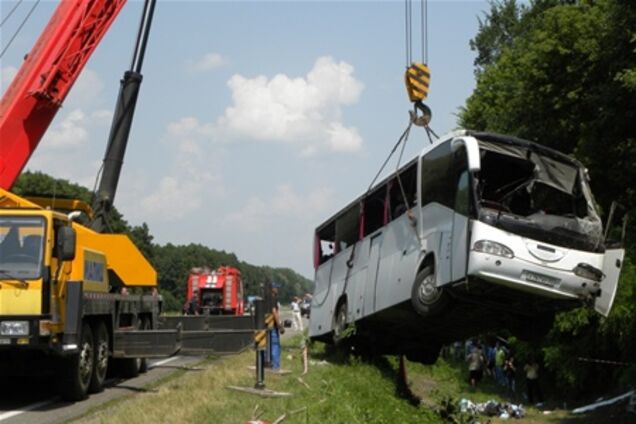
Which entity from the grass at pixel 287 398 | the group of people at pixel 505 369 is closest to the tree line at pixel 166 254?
the group of people at pixel 505 369

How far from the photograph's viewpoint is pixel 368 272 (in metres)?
19.2

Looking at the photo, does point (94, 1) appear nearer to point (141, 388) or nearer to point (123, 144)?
point (123, 144)

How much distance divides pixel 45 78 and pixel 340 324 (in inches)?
356

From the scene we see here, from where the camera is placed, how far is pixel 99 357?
1483 centimetres

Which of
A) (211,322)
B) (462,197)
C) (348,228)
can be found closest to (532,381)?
(348,228)

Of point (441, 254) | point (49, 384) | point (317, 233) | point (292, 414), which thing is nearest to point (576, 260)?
point (441, 254)

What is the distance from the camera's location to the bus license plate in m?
13.6

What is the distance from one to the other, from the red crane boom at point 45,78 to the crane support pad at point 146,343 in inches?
128

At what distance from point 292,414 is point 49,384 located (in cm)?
605

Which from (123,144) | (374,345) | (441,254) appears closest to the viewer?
(441,254)

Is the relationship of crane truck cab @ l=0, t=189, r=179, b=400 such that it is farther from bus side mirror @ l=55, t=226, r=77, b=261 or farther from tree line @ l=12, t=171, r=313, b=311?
tree line @ l=12, t=171, r=313, b=311

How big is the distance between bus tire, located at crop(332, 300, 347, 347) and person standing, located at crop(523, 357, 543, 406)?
9.62 m

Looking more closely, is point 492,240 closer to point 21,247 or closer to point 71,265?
point 71,265

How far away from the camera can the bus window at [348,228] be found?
20.2 metres
